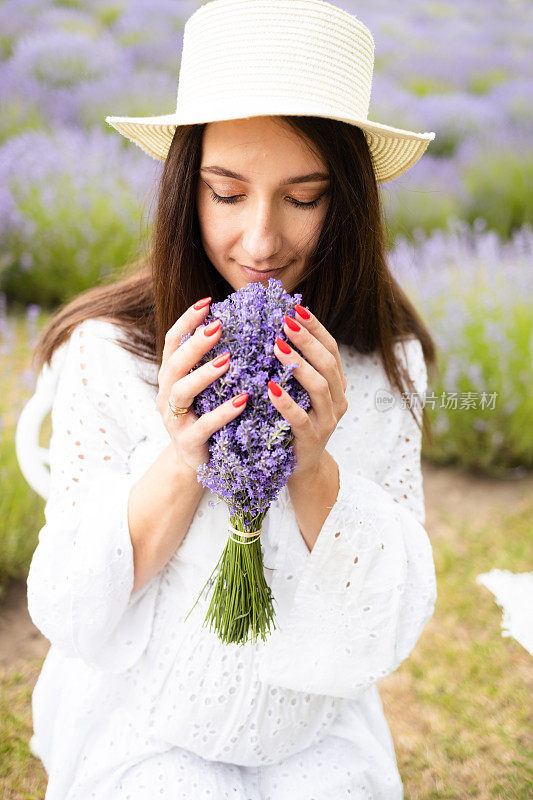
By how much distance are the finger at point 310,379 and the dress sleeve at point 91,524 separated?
1.44 feet

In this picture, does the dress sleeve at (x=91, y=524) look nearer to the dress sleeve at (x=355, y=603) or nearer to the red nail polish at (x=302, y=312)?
the dress sleeve at (x=355, y=603)

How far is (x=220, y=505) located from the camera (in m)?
1.34

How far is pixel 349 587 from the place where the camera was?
1342 millimetres

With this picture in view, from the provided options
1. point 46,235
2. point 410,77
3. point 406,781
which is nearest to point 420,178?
point 410,77

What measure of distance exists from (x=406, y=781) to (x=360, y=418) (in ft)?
4.23

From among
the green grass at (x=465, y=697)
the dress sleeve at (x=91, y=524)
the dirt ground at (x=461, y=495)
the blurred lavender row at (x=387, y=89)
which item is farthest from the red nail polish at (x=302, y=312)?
the blurred lavender row at (x=387, y=89)

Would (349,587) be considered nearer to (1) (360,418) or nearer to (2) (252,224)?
(1) (360,418)

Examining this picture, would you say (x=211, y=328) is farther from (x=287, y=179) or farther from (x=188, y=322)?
(x=287, y=179)

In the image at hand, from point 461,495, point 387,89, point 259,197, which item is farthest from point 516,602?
point 387,89

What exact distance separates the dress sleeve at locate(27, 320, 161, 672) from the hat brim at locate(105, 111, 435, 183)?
377 millimetres

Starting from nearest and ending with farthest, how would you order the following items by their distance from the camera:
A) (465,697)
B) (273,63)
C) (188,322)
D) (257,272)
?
(188,322)
(273,63)
(257,272)
(465,697)

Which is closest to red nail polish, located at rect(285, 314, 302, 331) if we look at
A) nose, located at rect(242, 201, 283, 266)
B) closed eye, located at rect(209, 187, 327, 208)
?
nose, located at rect(242, 201, 283, 266)

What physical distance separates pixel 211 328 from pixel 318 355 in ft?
0.53

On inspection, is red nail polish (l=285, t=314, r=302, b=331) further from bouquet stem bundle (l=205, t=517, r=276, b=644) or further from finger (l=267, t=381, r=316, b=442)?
bouquet stem bundle (l=205, t=517, r=276, b=644)
